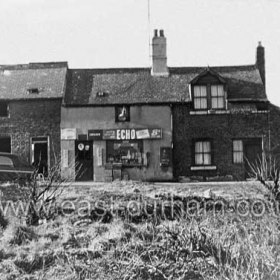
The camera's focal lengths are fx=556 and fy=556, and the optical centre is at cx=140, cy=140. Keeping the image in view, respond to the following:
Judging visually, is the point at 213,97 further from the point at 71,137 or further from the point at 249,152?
the point at 71,137

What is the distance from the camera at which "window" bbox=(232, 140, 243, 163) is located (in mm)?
28766

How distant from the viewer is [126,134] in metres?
28.9

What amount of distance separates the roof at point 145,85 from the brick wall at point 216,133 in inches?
41.3

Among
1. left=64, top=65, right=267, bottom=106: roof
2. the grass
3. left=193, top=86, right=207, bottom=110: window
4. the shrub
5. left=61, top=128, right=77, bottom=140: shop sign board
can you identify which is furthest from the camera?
left=64, top=65, right=267, bottom=106: roof

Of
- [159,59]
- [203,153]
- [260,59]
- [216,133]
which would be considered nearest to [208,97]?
[216,133]

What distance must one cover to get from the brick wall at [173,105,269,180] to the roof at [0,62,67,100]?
667 cm

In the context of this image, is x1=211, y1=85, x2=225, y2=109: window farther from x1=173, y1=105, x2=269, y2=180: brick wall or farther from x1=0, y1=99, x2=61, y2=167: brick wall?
x1=0, y1=99, x2=61, y2=167: brick wall

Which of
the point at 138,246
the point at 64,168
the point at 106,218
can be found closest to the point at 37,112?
the point at 64,168

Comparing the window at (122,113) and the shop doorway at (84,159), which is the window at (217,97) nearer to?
the window at (122,113)

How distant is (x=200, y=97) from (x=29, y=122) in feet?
30.0

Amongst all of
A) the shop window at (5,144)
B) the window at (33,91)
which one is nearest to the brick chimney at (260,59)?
the window at (33,91)

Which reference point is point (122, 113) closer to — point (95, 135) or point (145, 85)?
point (95, 135)

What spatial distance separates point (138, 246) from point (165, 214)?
3581mm

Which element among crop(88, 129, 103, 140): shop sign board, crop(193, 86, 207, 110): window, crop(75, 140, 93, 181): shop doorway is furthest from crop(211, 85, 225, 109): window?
crop(75, 140, 93, 181): shop doorway
